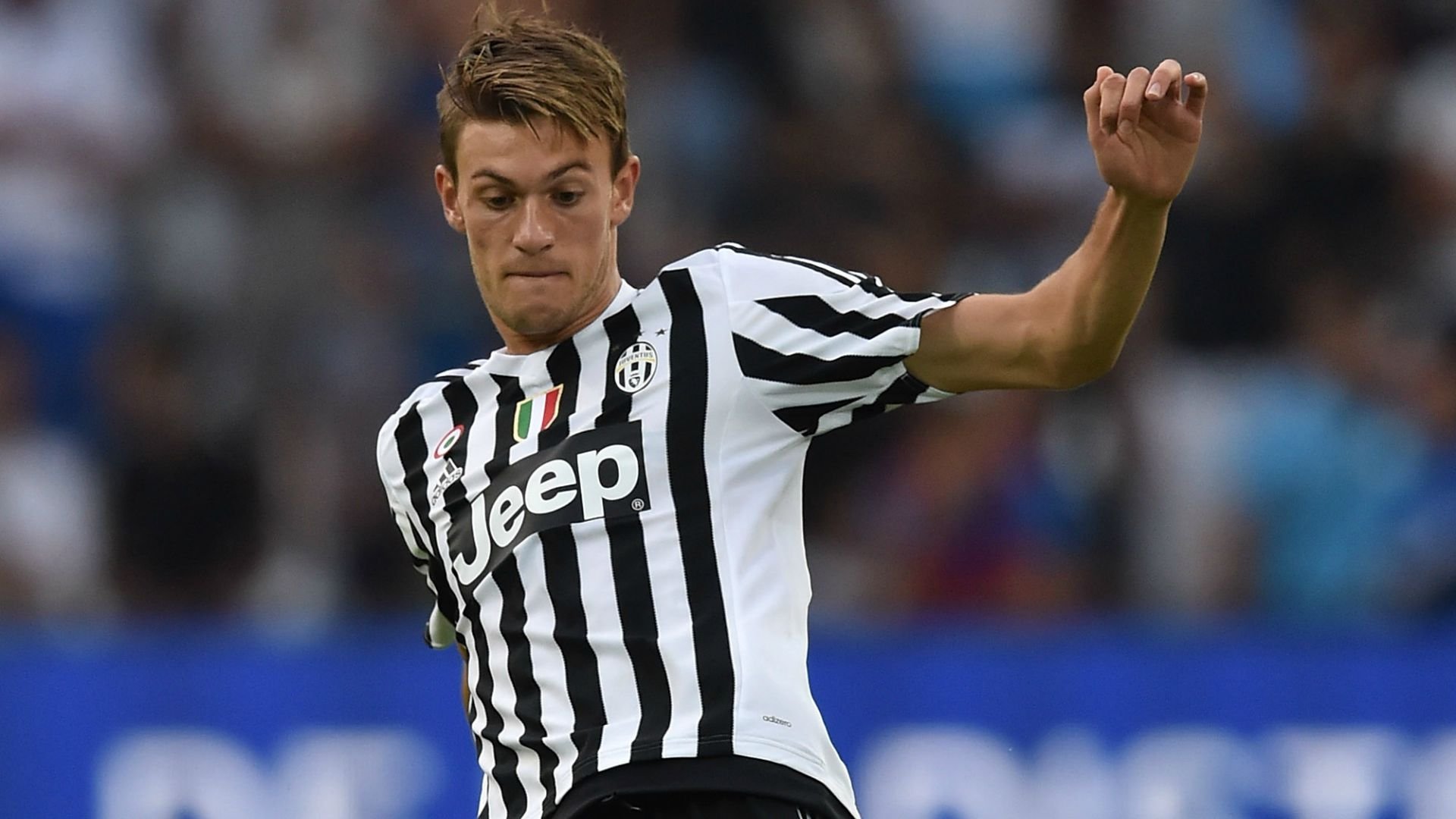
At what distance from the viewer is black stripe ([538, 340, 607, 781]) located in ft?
10.6

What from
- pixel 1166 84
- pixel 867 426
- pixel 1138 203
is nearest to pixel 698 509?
pixel 1138 203

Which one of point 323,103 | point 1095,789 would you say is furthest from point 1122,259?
point 323,103

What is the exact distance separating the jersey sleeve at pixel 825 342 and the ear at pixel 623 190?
0.83ft

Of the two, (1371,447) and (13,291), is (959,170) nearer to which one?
(1371,447)

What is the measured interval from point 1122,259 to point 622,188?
35.7 inches

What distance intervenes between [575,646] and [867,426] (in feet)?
13.2

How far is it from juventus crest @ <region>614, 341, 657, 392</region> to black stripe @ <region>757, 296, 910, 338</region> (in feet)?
0.63

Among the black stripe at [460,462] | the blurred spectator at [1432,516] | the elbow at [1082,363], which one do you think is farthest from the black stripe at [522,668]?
the blurred spectator at [1432,516]

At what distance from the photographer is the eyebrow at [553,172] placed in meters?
3.41

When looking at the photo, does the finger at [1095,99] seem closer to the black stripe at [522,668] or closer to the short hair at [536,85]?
the short hair at [536,85]

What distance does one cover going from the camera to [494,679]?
3.42m

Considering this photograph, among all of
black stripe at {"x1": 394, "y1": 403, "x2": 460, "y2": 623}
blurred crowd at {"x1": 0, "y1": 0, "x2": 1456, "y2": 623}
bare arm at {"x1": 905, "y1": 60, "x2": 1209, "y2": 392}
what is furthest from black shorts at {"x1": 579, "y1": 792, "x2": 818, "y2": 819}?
blurred crowd at {"x1": 0, "y1": 0, "x2": 1456, "y2": 623}

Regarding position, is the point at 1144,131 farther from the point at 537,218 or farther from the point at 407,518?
the point at 407,518

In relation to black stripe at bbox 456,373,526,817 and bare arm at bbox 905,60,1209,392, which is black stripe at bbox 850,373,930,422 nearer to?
bare arm at bbox 905,60,1209,392
